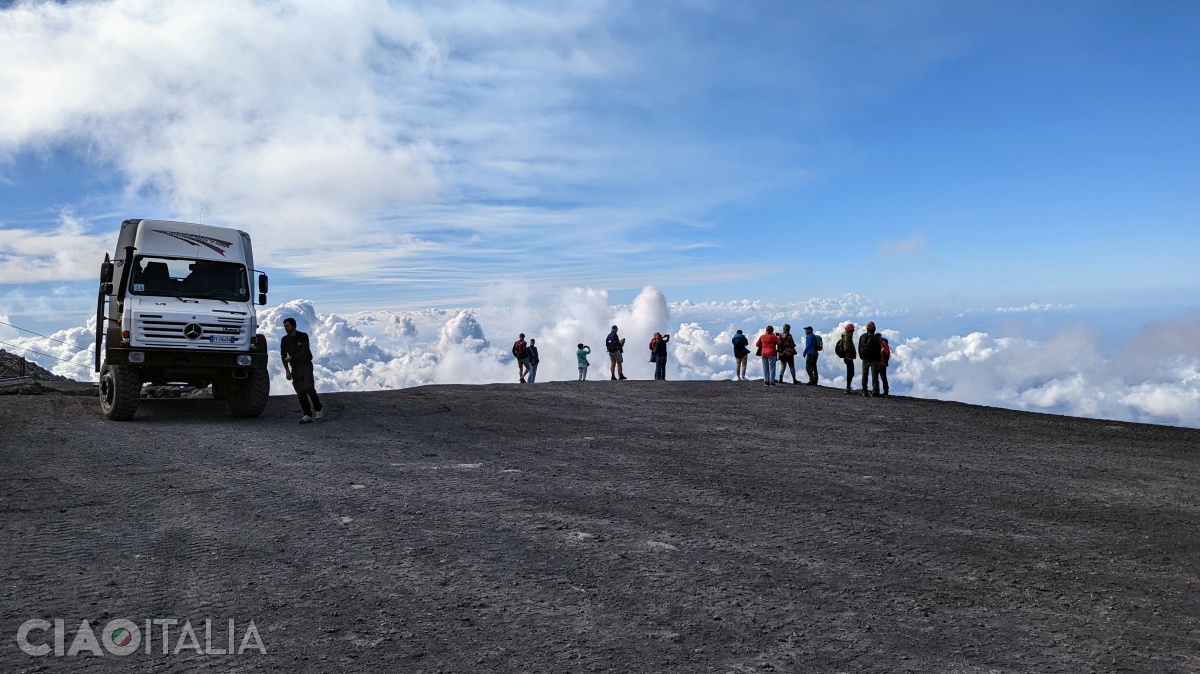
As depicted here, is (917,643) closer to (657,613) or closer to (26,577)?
(657,613)

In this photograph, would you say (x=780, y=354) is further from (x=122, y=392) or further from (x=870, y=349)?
(x=122, y=392)

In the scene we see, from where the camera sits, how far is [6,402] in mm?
16500

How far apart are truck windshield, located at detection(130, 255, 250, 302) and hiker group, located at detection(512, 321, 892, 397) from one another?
13675 mm

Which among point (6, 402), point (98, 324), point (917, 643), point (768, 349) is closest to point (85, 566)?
point (917, 643)

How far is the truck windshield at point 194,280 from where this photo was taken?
44.5 ft

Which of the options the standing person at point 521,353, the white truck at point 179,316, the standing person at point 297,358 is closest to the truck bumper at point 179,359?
the white truck at point 179,316

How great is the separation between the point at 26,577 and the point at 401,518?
280cm

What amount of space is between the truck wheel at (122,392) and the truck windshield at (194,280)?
5.08 ft

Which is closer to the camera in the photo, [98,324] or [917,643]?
[917,643]

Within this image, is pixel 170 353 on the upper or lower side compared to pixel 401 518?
upper

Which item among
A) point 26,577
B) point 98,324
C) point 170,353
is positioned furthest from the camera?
point 98,324

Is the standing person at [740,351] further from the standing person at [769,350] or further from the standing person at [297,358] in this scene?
the standing person at [297,358]

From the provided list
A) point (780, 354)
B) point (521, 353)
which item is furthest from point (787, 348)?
point (521, 353)

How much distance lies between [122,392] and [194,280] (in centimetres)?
244
